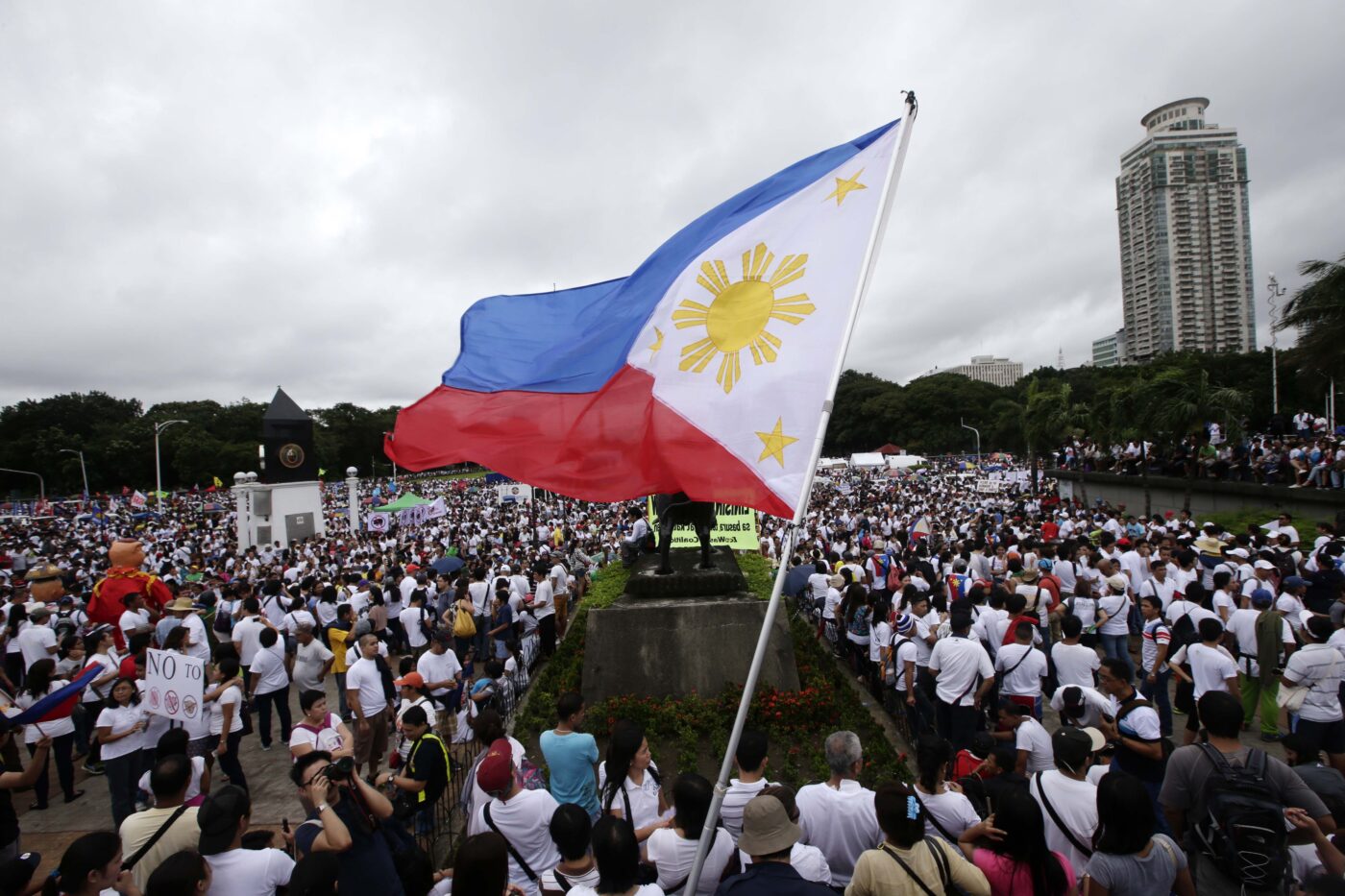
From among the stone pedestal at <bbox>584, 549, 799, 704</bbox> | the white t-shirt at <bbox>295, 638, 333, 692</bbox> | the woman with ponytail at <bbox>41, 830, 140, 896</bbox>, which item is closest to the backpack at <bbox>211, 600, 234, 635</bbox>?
the white t-shirt at <bbox>295, 638, 333, 692</bbox>

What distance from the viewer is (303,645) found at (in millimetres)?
7285

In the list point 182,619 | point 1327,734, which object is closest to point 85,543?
point 182,619

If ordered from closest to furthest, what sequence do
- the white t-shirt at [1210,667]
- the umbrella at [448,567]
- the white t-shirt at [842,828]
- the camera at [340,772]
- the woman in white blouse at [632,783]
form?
the camera at [340,772] < the white t-shirt at [842,828] < the woman in white blouse at [632,783] < the white t-shirt at [1210,667] < the umbrella at [448,567]

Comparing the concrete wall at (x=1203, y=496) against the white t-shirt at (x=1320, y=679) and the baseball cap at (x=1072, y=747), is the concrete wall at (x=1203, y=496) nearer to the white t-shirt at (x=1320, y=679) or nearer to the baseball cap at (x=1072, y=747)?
Result: the white t-shirt at (x=1320, y=679)

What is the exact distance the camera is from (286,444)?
3466 cm

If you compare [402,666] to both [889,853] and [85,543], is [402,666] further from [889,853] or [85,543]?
[85,543]

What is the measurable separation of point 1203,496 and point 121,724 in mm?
27563

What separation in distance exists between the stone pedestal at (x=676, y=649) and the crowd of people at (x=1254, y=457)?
714 inches

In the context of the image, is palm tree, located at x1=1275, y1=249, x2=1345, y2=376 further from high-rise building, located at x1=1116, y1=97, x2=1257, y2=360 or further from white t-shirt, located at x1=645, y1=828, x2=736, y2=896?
high-rise building, located at x1=1116, y1=97, x2=1257, y2=360

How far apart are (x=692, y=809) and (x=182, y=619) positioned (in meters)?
7.56

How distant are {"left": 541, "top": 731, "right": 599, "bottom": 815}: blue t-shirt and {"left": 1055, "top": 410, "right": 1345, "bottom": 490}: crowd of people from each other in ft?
69.3

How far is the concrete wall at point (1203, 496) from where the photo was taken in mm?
17455

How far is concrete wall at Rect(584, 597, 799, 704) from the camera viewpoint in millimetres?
7609

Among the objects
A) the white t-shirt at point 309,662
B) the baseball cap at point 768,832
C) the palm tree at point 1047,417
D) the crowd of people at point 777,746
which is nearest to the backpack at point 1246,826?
the crowd of people at point 777,746
